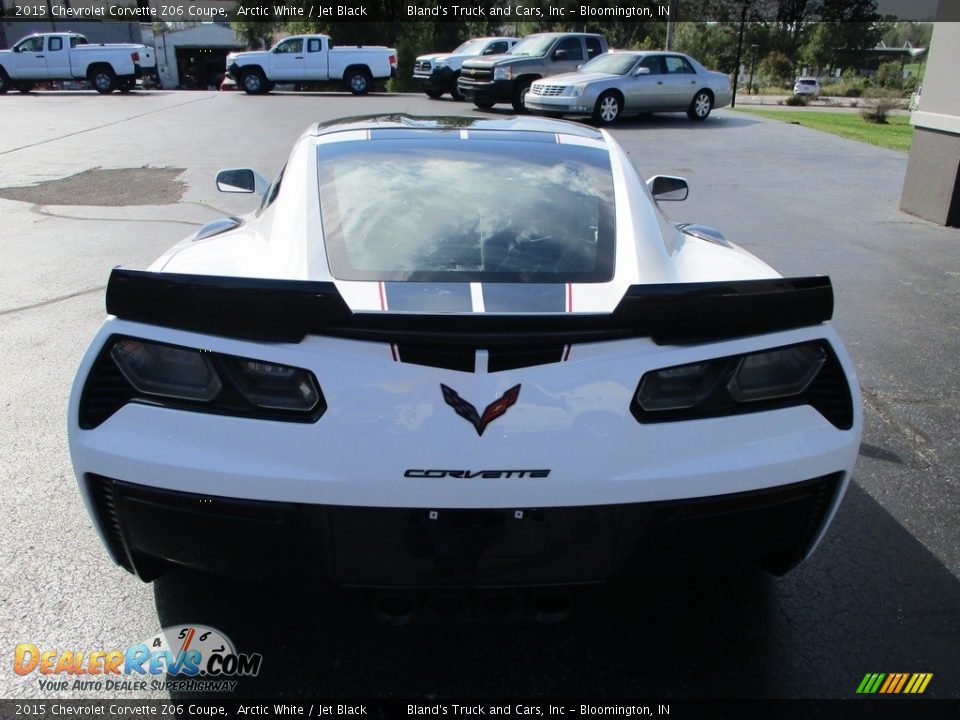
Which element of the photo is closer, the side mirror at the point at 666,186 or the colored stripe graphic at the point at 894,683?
the colored stripe graphic at the point at 894,683

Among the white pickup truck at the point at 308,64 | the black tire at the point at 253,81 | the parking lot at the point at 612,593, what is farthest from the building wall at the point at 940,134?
the black tire at the point at 253,81

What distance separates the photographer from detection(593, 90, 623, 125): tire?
17859 mm

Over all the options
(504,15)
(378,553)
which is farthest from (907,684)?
(504,15)

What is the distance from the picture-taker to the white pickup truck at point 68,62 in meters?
28.7

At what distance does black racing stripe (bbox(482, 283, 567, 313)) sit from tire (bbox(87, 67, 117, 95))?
103 feet

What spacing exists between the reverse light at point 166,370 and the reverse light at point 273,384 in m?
0.06

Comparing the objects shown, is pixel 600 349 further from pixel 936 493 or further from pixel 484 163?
pixel 936 493

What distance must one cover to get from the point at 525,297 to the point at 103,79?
31.6 metres

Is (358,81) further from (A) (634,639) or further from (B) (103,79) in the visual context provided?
(A) (634,639)

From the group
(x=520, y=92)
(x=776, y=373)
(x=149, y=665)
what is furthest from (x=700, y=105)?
(x=149, y=665)

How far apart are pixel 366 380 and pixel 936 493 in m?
2.61

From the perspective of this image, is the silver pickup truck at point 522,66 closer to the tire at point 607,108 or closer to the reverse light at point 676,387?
the tire at point 607,108

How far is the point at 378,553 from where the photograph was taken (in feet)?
6.35

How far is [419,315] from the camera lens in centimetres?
189
